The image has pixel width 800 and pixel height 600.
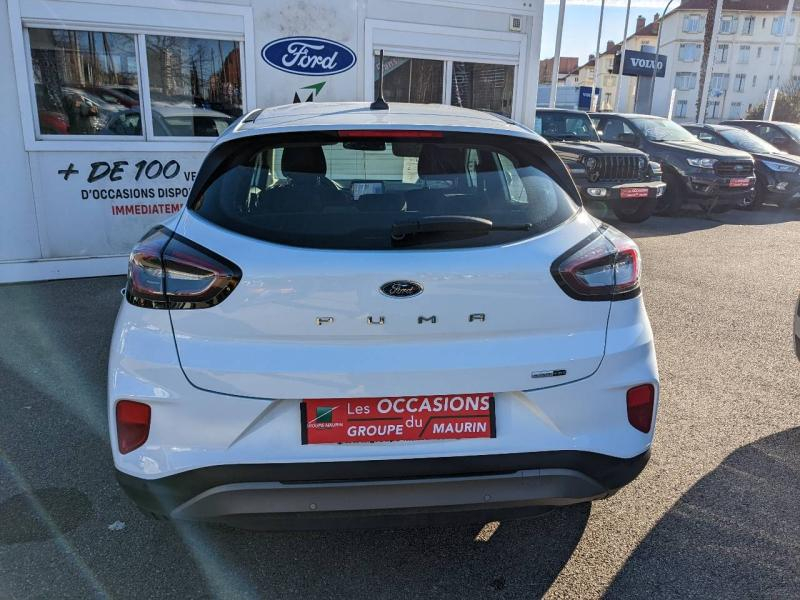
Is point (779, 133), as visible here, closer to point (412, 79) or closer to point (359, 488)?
point (412, 79)

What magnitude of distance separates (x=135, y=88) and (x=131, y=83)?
0.20 ft

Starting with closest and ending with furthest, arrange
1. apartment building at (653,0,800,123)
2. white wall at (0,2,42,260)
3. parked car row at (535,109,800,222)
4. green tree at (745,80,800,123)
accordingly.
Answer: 1. white wall at (0,2,42,260)
2. parked car row at (535,109,800,222)
3. green tree at (745,80,800,123)
4. apartment building at (653,0,800,123)

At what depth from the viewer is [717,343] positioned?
17.5 feet

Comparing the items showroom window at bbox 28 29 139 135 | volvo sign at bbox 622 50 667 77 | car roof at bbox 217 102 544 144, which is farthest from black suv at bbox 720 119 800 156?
volvo sign at bbox 622 50 667 77

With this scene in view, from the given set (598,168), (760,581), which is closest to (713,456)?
(760,581)

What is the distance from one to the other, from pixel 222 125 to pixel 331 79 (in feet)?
4.52

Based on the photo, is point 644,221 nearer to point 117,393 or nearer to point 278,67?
point 278,67

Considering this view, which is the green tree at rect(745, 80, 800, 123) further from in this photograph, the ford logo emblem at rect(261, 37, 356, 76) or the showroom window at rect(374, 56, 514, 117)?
the ford logo emblem at rect(261, 37, 356, 76)

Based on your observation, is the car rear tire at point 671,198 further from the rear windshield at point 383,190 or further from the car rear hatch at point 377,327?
the car rear hatch at point 377,327

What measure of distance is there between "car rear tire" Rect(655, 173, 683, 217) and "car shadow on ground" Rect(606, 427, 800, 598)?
10.1 metres

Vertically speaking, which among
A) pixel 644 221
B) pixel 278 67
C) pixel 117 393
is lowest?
pixel 644 221

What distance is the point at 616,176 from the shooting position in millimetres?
11031

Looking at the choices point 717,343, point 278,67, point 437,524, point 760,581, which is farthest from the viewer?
point 278,67

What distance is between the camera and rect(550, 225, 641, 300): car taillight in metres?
2.26
